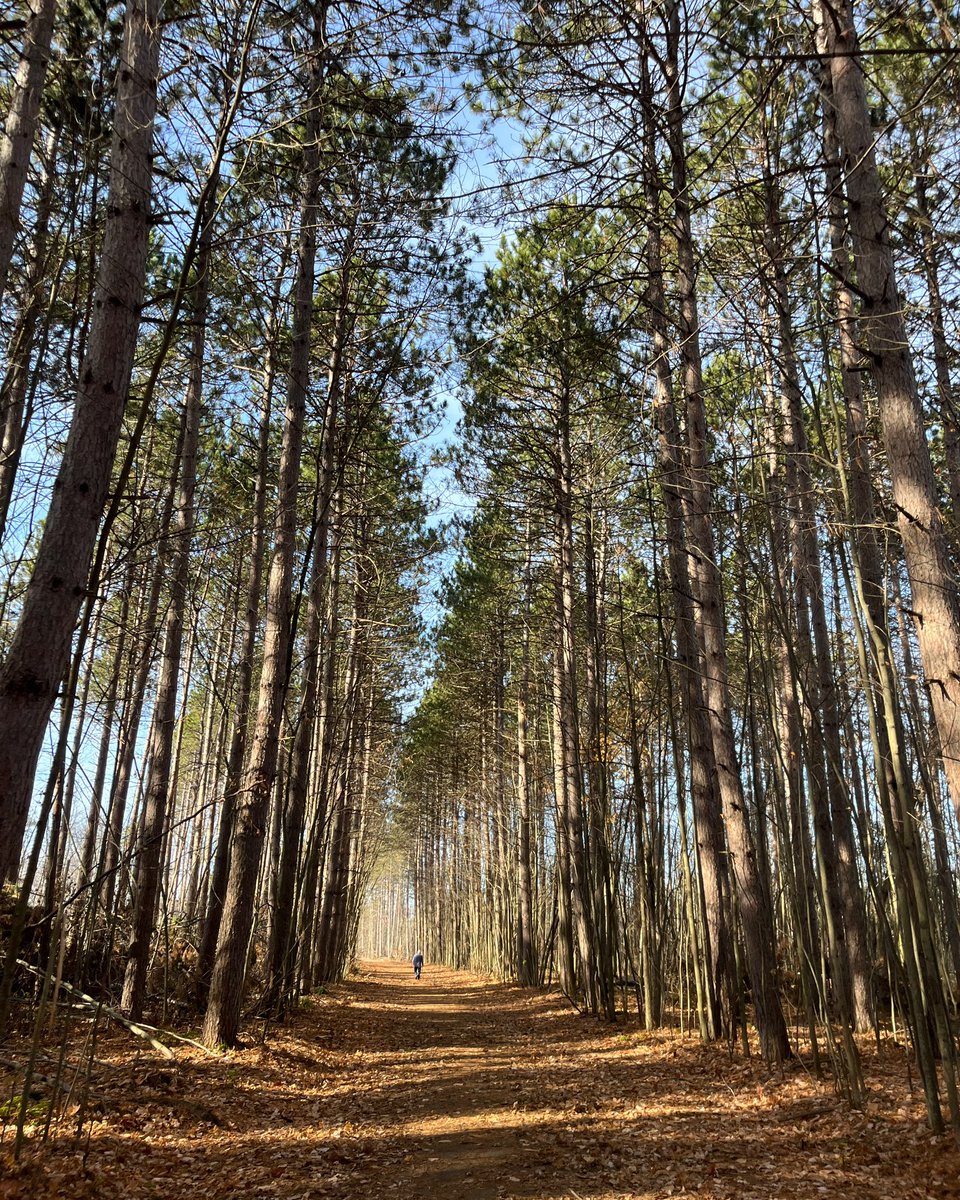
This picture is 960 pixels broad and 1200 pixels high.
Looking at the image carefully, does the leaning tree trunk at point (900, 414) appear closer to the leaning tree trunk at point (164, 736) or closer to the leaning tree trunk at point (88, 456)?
the leaning tree trunk at point (88, 456)

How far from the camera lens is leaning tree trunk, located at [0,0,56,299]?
541 cm

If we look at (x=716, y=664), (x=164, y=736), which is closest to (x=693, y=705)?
(x=716, y=664)

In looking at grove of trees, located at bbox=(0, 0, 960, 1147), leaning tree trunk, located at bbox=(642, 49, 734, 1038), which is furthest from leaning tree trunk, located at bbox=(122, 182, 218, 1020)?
leaning tree trunk, located at bbox=(642, 49, 734, 1038)

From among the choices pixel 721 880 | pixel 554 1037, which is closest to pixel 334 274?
pixel 721 880

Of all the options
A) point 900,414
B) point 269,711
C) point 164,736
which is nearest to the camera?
point 900,414

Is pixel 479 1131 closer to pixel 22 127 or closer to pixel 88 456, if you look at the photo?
pixel 88 456

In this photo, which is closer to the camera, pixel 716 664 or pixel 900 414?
pixel 900 414

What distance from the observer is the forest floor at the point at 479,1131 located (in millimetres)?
3926

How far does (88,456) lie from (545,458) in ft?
32.8

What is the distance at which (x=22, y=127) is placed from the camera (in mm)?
5527

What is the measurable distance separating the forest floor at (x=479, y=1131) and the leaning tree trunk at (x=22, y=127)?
18.5 feet

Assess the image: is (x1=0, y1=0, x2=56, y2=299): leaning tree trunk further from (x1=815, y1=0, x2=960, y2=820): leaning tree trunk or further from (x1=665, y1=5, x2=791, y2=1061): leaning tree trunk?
(x1=815, y1=0, x2=960, y2=820): leaning tree trunk

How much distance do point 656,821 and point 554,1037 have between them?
312 centimetres

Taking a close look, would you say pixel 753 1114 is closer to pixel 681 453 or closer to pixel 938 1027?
pixel 938 1027
